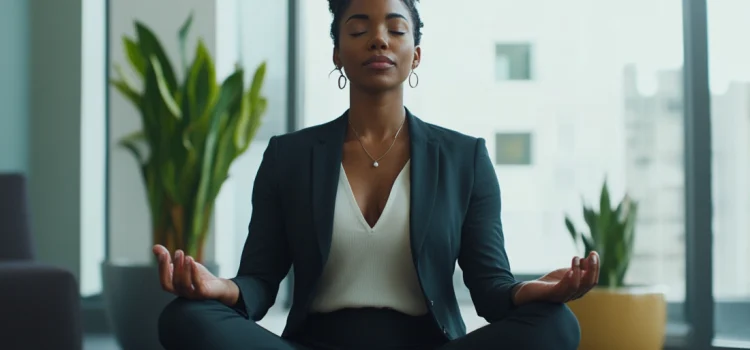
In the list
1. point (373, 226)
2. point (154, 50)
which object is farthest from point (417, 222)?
point (154, 50)

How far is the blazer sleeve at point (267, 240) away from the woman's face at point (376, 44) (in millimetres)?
224

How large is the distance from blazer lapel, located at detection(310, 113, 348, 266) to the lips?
0.55 ft

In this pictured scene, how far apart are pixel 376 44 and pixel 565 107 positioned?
91.6 inches

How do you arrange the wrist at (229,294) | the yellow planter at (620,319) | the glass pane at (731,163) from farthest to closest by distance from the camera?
the glass pane at (731,163), the yellow planter at (620,319), the wrist at (229,294)

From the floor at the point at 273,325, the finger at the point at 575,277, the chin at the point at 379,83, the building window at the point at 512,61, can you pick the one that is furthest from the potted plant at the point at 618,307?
the finger at the point at 575,277

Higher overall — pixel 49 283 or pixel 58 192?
pixel 58 192

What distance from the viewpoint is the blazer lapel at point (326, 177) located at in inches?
58.5

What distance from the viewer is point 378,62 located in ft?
5.01

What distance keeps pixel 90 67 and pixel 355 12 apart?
2598mm

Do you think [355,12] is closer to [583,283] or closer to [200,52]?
[583,283]

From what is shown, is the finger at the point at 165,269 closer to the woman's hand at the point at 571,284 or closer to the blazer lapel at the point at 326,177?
the blazer lapel at the point at 326,177

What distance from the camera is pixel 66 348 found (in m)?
2.37

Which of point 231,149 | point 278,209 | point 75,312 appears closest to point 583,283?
point 278,209

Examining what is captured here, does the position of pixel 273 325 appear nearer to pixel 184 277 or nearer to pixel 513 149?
pixel 513 149
